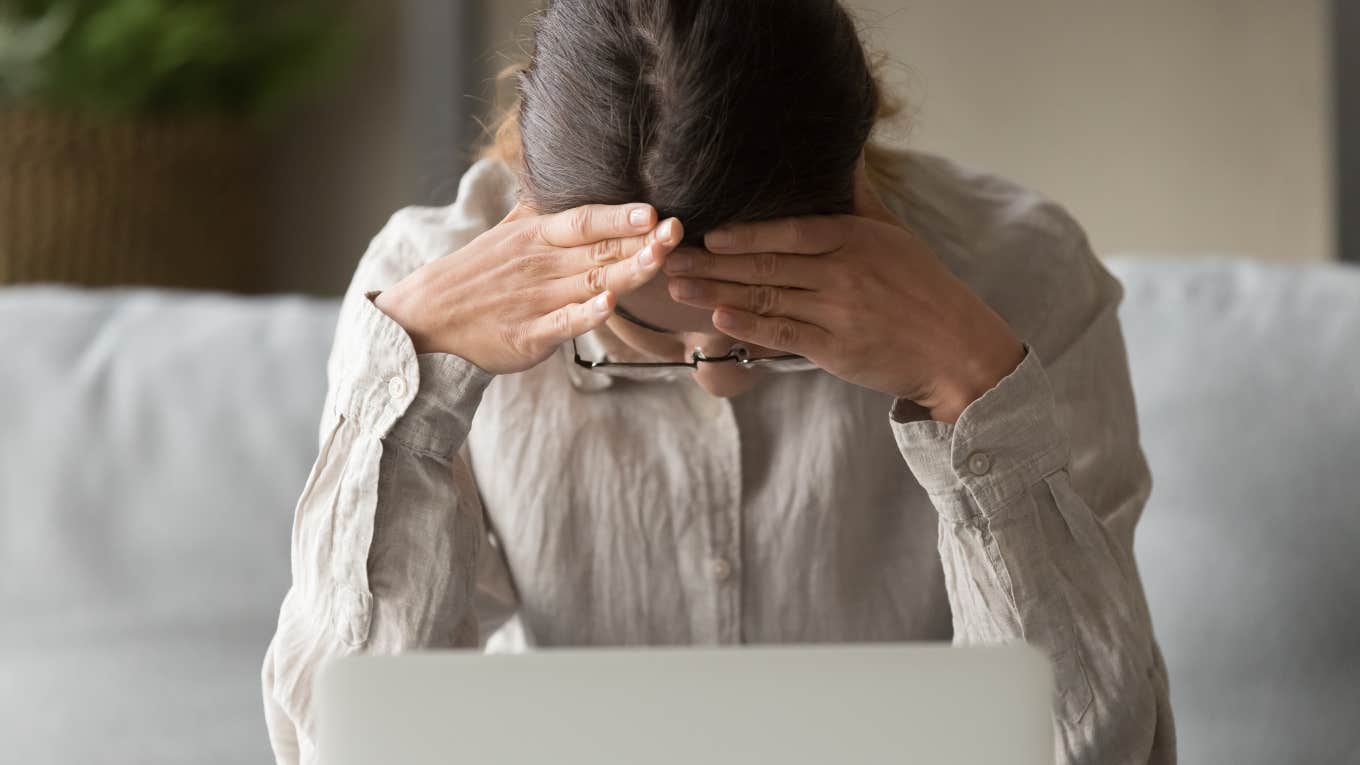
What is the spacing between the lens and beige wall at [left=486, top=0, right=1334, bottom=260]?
184cm

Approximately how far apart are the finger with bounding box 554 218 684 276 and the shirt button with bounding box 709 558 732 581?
315 millimetres

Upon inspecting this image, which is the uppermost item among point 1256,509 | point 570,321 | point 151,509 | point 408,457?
point 570,321

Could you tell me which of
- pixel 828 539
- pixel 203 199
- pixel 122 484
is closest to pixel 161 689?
pixel 122 484

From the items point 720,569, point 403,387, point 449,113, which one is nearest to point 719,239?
point 403,387

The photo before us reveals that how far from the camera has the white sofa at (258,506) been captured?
125cm

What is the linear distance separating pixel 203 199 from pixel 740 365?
176cm

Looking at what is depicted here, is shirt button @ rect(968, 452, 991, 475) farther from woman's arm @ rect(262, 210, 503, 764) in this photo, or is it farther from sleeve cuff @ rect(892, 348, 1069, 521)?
woman's arm @ rect(262, 210, 503, 764)

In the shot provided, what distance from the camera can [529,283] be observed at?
859 mm

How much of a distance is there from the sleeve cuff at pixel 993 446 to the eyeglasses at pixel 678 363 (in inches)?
3.7

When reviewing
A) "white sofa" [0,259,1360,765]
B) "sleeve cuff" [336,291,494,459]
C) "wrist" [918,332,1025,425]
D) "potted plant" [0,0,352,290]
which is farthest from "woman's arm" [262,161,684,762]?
"potted plant" [0,0,352,290]

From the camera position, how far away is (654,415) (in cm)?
107

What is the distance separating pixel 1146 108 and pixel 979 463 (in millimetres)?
1214

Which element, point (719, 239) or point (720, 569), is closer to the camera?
point (719, 239)

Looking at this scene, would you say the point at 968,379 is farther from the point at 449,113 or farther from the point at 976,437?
the point at 449,113
